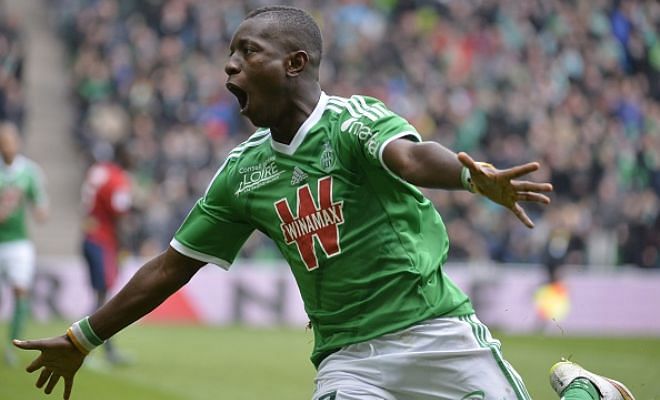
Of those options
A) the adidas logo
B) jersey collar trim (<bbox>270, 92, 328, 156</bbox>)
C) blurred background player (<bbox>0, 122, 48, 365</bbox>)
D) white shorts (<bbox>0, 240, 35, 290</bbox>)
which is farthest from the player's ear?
white shorts (<bbox>0, 240, 35, 290</bbox>)

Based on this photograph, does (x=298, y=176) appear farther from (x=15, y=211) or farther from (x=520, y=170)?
(x=15, y=211)

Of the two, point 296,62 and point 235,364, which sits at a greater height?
point 296,62

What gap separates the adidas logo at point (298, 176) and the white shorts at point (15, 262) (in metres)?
8.94

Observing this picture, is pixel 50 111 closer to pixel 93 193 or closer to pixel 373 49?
pixel 373 49

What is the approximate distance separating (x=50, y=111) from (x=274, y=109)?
1962cm

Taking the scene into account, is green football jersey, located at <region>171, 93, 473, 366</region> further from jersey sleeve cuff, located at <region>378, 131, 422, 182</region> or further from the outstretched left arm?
the outstretched left arm

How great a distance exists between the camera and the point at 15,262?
1380 cm

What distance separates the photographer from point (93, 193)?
1388 cm

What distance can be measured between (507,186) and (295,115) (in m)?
1.27

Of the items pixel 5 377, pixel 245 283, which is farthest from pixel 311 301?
pixel 245 283

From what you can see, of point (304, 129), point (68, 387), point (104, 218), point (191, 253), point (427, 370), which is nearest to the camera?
point (427, 370)

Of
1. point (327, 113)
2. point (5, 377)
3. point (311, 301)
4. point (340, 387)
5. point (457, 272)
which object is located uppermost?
point (327, 113)

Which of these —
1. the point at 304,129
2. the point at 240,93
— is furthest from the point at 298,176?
the point at 240,93

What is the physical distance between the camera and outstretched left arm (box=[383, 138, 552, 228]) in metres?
4.40
